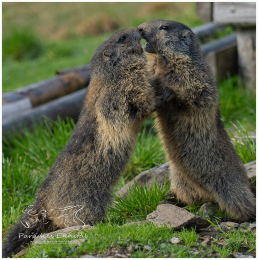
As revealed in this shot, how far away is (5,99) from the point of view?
25.0 ft

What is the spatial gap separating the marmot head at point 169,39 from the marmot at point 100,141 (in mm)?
168

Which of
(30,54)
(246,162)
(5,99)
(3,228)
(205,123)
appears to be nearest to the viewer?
(205,123)

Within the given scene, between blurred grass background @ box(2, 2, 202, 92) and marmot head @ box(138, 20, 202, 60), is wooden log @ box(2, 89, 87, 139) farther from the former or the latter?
blurred grass background @ box(2, 2, 202, 92)

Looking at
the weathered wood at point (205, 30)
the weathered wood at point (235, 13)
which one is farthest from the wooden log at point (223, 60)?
the weathered wood at point (205, 30)

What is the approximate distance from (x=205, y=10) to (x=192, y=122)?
17.7 feet

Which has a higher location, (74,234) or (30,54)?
(30,54)

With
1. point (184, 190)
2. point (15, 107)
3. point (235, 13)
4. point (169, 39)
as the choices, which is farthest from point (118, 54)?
point (235, 13)

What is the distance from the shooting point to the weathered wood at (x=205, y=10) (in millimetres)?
8789

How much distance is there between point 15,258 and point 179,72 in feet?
7.97

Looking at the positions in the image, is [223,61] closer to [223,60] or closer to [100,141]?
[223,60]

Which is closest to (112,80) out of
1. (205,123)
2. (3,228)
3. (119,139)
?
(119,139)

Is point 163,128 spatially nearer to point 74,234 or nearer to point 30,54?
point 74,234

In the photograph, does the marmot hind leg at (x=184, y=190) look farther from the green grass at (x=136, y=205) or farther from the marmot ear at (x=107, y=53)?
the marmot ear at (x=107, y=53)

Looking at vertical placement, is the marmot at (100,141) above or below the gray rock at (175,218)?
above
